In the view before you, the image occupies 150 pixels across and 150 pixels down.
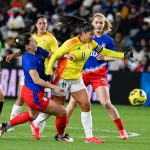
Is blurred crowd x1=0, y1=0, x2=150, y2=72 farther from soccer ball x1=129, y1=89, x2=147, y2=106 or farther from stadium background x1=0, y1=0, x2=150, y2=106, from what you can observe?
soccer ball x1=129, y1=89, x2=147, y2=106

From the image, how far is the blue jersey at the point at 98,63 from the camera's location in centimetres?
1423

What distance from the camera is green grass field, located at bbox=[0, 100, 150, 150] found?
11.9 meters

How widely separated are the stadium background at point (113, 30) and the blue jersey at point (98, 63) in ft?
25.5

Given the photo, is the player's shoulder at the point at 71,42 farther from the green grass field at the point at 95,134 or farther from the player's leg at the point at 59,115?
the green grass field at the point at 95,134

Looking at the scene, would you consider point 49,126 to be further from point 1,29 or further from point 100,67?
point 1,29

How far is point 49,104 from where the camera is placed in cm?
1237

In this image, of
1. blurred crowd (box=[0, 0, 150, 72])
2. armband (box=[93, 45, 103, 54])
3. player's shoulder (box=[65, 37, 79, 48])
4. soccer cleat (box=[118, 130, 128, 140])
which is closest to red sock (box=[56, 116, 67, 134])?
player's shoulder (box=[65, 37, 79, 48])

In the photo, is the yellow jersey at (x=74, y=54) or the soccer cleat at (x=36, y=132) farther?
the soccer cleat at (x=36, y=132)

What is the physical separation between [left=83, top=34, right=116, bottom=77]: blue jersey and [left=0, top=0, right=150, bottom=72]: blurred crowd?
29.2 ft

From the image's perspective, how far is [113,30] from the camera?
26.2 meters

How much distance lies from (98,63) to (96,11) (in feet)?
41.3

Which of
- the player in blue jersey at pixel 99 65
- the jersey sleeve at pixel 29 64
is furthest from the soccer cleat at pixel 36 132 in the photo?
the jersey sleeve at pixel 29 64

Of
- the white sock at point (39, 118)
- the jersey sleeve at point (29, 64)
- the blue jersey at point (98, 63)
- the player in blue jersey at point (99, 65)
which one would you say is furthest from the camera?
the blue jersey at point (98, 63)

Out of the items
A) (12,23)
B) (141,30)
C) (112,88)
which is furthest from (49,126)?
(12,23)
